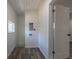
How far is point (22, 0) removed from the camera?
5.71 metres

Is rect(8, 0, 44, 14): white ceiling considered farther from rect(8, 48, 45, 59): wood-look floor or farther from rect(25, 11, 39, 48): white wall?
rect(8, 48, 45, 59): wood-look floor

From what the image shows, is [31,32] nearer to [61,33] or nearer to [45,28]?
[45,28]

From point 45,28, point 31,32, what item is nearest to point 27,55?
point 45,28

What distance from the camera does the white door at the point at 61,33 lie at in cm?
423

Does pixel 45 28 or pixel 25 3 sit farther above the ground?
pixel 25 3

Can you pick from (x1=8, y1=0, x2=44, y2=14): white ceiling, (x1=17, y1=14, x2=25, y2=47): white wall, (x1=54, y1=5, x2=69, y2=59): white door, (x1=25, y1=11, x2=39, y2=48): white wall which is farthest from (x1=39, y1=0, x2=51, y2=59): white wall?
(x1=17, y1=14, x2=25, y2=47): white wall

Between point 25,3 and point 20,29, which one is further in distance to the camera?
point 20,29

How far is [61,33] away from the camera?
4328 mm

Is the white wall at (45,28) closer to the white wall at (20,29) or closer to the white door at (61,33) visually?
the white door at (61,33)

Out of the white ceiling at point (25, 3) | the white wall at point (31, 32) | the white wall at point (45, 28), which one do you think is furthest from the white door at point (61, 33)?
the white wall at point (31, 32)

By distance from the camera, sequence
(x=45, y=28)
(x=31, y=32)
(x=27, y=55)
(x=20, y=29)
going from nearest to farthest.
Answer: (x=45, y=28), (x=27, y=55), (x=31, y=32), (x=20, y=29)
